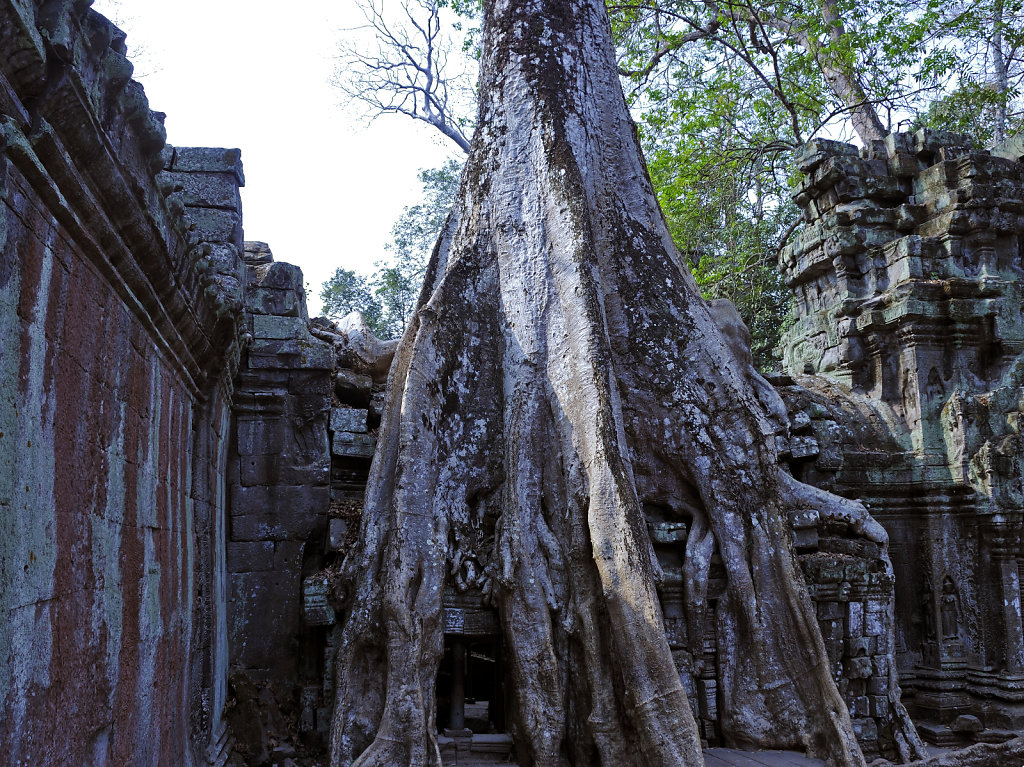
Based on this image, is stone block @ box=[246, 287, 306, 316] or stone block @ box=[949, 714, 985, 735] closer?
stone block @ box=[246, 287, 306, 316]

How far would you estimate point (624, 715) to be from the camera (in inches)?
137

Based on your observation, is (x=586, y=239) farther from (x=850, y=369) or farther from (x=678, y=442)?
(x=850, y=369)

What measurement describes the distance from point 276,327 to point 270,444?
63 centimetres

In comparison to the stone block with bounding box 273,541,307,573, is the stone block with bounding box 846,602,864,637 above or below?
below

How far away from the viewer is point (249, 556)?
15.0ft

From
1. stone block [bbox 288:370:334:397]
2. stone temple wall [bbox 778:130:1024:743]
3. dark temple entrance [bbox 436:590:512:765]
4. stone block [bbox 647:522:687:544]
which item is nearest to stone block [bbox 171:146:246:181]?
stone block [bbox 288:370:334:397]

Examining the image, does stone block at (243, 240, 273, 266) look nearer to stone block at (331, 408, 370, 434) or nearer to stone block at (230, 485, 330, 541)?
stone block at (331, 408, 370, 434)

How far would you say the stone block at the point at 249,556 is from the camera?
453cm

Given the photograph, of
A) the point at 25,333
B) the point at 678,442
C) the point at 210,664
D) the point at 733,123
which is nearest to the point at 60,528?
the point at 25,333

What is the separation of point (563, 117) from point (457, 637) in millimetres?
2902

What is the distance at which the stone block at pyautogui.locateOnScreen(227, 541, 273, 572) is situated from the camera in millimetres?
4531

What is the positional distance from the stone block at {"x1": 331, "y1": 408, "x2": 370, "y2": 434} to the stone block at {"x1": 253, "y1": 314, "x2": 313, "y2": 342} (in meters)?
0.45

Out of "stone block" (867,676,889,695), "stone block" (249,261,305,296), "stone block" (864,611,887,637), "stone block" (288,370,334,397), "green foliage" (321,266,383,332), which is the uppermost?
"green foliage" (321,266,383,332)

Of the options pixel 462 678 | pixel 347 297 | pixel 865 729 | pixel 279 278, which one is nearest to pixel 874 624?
pixel 865 729
